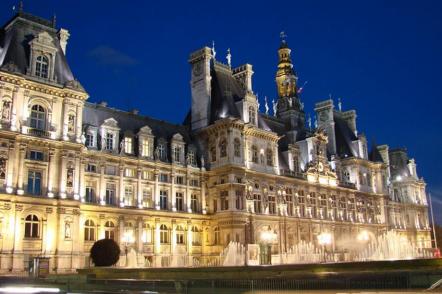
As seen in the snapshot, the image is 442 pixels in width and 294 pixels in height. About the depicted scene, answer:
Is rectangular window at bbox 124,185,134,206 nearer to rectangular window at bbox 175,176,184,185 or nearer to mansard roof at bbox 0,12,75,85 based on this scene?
rectangular window at bbox 175,176,184,185

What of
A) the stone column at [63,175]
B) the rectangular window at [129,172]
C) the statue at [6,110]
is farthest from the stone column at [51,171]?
the rectangular window at [129,172]

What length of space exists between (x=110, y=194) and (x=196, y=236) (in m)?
12.4

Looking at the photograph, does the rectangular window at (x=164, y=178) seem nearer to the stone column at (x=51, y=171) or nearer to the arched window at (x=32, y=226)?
the stone column at (x=51, y=171)

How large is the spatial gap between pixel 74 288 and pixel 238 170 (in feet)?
108

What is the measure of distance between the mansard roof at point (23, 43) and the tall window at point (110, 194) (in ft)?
36.9

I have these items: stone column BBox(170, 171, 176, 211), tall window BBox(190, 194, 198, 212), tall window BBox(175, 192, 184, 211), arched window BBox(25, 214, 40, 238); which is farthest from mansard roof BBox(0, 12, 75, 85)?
tall window BBox(190, 194, 198, 212)

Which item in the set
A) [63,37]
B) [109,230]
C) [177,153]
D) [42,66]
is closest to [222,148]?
[177,153]

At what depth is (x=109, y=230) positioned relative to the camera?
5081 centimetres

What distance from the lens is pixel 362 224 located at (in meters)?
81.6

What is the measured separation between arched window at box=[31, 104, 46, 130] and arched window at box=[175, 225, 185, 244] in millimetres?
19081

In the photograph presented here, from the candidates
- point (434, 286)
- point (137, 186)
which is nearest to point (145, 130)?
point (137, 186)

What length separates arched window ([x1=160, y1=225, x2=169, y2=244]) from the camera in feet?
182

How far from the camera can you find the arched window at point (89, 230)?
48.9 metres

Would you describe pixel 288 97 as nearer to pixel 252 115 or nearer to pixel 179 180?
pixel 252 115
